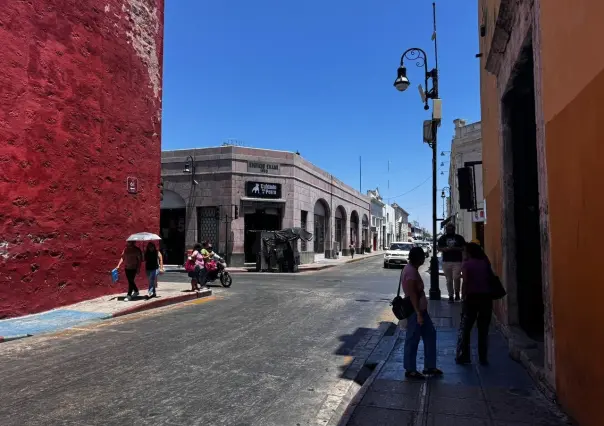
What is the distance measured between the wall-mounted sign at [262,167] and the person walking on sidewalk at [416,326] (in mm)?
24566

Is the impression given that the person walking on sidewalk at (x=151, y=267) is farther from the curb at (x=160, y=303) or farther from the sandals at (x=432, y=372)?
the sandals at (x=432, y=372)

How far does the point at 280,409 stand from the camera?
4.66 m

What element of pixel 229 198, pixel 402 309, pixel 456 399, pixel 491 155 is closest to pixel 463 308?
pixel 402 309

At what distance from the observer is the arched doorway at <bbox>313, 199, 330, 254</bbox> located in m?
37.5

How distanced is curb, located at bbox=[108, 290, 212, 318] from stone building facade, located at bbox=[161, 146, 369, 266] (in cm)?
1429

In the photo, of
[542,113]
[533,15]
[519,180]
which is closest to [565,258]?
[542,113]

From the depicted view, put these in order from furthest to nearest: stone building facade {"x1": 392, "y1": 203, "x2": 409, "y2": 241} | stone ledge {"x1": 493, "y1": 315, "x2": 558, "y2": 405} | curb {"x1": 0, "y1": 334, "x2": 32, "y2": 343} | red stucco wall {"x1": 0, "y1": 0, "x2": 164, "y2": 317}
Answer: stone building facade {"x1": 392, "y1": 203, "x2": 409, "y2": 241} < red stucco wall {"x1": 0, "y1": 0, "x2": 164, "y2": 317} < curb {"x1": 0, "y1": 334, "x2": 32, "y2": 343} < stone ledge {"x1": 493, "y1": 315, "x2": 558, "y2": 405}

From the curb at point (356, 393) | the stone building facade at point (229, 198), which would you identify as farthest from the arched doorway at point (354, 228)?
the curb at point (356, 393)

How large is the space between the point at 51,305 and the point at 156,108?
23.9ft

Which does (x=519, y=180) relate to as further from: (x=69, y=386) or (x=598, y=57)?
(x=69, y=386)

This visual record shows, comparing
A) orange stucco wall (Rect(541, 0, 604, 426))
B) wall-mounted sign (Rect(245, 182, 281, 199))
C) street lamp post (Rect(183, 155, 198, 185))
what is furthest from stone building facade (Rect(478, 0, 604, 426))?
street lamp post (Rect(183, 155, 198, 185))

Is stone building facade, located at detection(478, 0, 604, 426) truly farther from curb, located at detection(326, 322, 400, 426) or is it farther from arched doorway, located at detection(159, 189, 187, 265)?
arched doorway, located at detection(159, 189, 187, 265)

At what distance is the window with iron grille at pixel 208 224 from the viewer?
29.0m

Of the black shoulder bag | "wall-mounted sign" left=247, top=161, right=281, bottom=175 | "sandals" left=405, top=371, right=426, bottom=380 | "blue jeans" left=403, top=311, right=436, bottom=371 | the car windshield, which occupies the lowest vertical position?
"sandals" left=405, top=371, right=426, bottom=380
